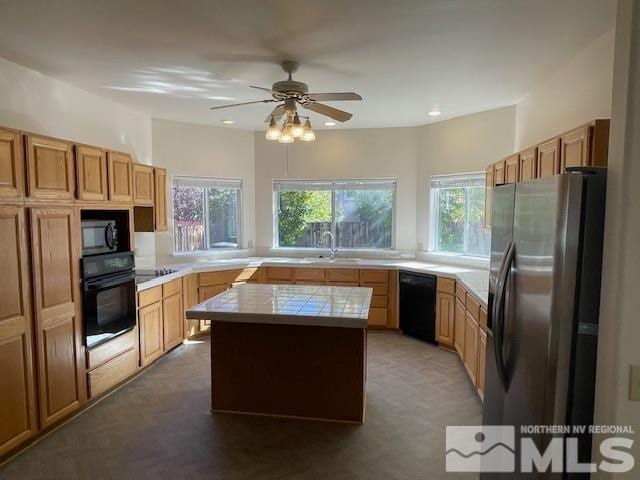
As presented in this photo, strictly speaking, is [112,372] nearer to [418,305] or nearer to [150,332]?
[150,332]

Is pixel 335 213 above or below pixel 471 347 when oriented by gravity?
above

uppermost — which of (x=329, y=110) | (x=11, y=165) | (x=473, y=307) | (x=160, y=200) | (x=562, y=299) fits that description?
(x=329, y=110)

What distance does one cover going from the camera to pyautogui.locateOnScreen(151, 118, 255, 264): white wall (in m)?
5.08

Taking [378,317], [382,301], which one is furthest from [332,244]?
[378,317]

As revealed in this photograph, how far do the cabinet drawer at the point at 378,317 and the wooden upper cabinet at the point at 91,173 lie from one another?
3305 millimetres

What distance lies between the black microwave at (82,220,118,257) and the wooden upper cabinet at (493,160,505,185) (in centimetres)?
345

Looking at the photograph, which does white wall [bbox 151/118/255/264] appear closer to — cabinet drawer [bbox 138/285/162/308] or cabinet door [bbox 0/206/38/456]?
cabinet drawer [bbox 138/285/162/308]

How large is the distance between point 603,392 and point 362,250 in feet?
14.7

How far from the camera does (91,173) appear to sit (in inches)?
128

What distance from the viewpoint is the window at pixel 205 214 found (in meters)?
5.31

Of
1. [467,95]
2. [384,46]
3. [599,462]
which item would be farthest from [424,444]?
[467,95]

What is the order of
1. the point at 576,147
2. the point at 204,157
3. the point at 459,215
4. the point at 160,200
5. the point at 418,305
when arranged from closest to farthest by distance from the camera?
the point at 576,147 < the point at 160,200 < the point at 418,305 < the point at 459,215 < the point at 204,157

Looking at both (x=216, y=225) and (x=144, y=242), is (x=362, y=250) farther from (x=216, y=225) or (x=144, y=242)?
(x=144, y=242)

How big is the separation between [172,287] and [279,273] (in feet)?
4.57
